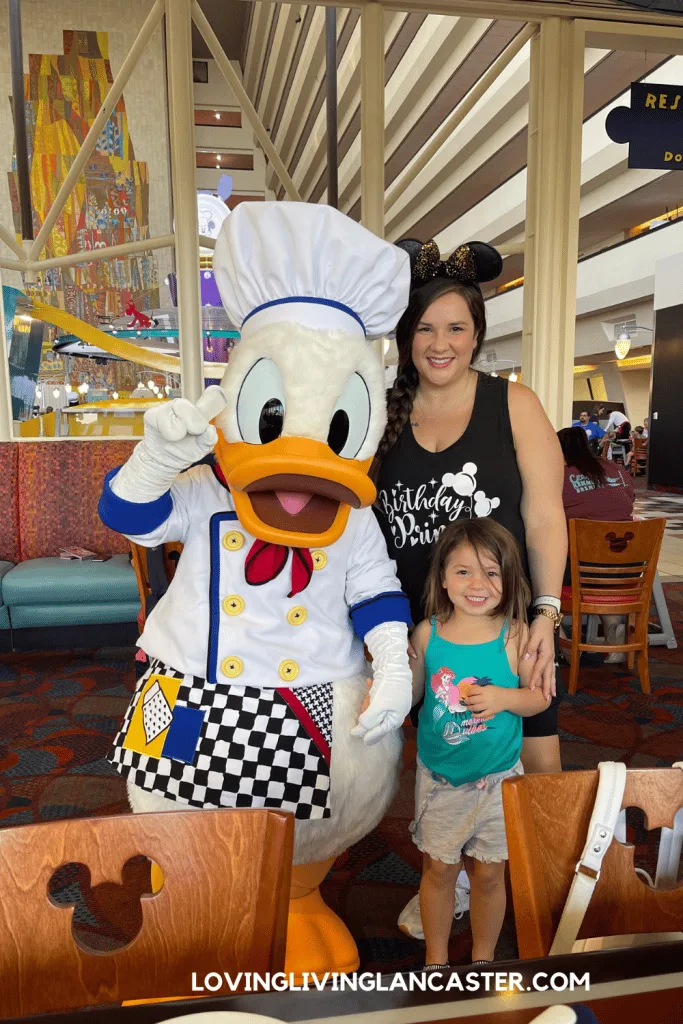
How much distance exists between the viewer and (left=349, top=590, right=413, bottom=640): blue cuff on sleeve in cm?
131

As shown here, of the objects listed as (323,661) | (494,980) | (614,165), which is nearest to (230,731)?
(323,661)

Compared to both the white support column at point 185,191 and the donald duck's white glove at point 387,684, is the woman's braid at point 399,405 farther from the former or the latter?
the white support column at point 185,191

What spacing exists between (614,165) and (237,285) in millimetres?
11385

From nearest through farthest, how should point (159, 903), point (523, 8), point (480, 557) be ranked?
point (159, 903) → point (480, 557) → point (523, 8)

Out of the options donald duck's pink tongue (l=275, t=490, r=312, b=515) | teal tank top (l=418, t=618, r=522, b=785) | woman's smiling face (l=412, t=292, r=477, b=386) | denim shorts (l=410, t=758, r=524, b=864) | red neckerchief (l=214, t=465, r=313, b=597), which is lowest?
denim shorts (l=410, t=758, r=524, b=864)

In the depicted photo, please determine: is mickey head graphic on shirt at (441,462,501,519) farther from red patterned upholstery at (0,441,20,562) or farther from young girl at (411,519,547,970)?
red patterned upholstery at (0,441,20,562)

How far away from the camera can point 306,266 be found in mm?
1209

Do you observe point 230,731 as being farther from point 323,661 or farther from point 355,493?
point 355,493

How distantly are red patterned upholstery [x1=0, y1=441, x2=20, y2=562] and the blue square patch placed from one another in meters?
3.24

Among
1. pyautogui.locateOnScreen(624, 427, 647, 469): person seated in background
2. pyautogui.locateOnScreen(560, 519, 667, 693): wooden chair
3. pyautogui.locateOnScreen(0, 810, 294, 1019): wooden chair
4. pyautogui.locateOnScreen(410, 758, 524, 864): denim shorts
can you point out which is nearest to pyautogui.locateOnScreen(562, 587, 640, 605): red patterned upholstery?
pyautogui.locateOnScreen(560, 519, 667, 693): wooden chair

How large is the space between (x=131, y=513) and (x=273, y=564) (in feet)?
0.80

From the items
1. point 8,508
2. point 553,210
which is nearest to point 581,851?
point 8,508

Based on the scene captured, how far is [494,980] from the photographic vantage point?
68cm

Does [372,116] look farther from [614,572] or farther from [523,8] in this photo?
[614,572]
